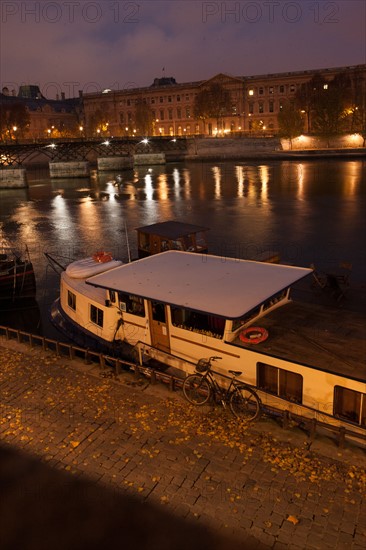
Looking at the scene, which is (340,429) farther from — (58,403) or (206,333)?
(58,403)

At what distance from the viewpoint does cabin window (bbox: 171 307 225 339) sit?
40.8 feet

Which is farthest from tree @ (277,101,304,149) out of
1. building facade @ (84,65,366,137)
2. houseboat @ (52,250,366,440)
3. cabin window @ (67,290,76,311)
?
houseboat @ (52,250,366,440)

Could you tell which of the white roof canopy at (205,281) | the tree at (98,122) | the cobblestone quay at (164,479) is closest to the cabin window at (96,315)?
the white roof canopy at (205,281)

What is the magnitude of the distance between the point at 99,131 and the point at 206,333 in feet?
588

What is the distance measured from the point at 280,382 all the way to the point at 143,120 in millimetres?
165559

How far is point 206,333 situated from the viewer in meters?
12.6

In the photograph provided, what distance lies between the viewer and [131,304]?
47.2 ft

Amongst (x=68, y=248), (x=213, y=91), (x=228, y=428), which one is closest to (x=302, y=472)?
(x=228, y=428)

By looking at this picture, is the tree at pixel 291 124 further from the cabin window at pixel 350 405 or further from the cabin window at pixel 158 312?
Answer: the cabin window at pixel 350 405

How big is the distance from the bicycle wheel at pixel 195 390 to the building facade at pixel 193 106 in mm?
133033

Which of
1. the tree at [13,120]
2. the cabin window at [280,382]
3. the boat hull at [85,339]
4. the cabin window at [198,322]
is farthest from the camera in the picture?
the tree at [13,120]

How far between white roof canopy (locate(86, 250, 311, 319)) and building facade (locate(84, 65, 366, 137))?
12842 centimetres

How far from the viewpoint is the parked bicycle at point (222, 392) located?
11.0 meters

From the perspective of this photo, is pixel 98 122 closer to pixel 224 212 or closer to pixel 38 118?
pixel 38 118
